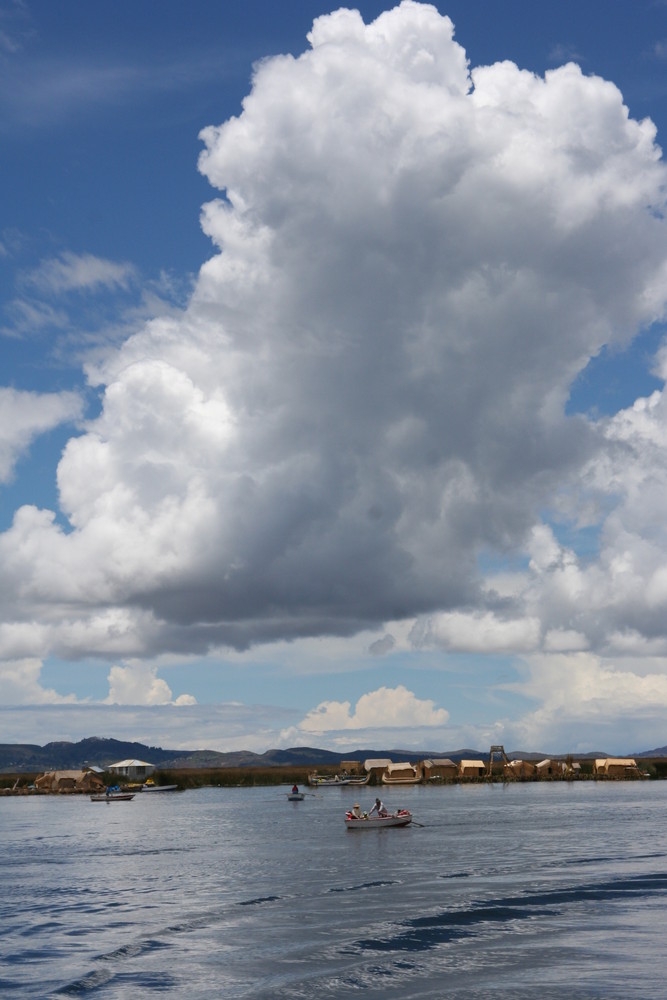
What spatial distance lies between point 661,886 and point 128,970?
31.9 meters

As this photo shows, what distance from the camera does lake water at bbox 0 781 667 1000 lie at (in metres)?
39.1

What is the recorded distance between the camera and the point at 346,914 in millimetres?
52375

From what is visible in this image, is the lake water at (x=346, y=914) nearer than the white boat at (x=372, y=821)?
Yes

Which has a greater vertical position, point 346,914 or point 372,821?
point 372,821

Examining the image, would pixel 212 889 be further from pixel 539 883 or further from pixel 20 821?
pixel 20 821

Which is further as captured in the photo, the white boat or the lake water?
the white boat

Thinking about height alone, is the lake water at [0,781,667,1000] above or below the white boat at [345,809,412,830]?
below

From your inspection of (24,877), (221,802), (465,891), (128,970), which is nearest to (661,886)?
(465,891)

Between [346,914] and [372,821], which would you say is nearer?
[346,914]

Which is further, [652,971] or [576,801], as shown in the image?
[576,801]

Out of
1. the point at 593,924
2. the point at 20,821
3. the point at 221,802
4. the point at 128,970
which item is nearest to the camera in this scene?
the point at 128,970

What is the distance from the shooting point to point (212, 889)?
65.3 m

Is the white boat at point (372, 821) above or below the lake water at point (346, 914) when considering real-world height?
above

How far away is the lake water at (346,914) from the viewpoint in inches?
1538
